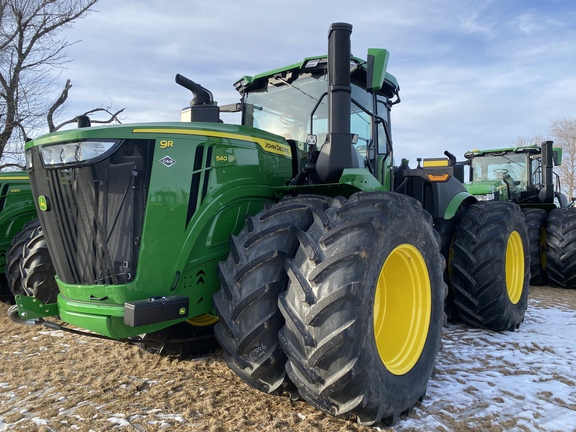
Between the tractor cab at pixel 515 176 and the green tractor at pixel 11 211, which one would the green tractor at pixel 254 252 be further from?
the tractor cab at pixel 515 176

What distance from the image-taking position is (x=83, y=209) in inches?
111

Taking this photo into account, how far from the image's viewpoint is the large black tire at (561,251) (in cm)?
814

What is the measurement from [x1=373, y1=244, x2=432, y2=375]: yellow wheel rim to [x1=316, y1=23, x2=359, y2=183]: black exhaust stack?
733 millimetres

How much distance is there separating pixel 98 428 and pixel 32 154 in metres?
1.74

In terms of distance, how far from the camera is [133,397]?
3121 mm

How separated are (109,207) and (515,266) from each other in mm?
4624

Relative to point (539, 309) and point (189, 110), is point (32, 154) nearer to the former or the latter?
point (189, 110)

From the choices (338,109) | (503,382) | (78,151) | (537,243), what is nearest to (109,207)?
(78,151)

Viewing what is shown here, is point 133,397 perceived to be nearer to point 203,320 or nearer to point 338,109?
point 203,320

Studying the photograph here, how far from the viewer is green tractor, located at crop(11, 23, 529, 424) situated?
2529mm

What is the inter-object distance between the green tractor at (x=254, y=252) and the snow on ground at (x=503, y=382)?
0.25 m

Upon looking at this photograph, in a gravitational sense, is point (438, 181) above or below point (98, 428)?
above

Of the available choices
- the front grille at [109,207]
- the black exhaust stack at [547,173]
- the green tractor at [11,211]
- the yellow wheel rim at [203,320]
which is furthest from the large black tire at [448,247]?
the green tractor at [11,211]

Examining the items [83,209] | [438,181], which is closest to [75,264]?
[83,209]
